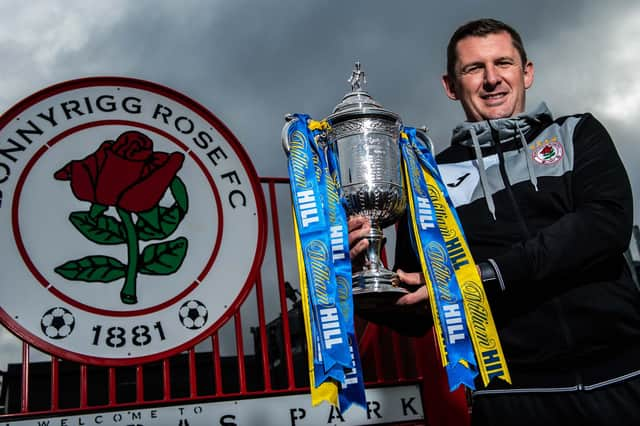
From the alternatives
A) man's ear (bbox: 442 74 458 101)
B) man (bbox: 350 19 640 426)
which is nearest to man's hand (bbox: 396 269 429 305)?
man (bbox: 350 19 640 426)

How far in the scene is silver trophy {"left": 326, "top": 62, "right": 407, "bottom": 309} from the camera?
1.63 meters

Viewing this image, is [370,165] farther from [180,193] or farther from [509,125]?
[180,193]

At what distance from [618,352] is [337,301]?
585 millimetres

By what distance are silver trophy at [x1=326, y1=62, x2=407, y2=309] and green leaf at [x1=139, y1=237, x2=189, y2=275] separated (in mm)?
1448

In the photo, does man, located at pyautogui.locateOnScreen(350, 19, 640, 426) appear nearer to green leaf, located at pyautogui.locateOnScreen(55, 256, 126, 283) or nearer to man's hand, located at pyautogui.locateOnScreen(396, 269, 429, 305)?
man's hand, located at pyautogui.locateOnScreen(396, 269, 429, 305)

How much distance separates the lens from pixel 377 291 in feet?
4.66

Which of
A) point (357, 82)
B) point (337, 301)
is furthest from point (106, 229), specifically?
point (337, 301)

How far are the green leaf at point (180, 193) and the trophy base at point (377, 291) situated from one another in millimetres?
1729

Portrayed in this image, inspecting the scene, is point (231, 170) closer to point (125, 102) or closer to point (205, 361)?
point (125, 102)

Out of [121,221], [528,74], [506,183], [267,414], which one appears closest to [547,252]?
[506,183]

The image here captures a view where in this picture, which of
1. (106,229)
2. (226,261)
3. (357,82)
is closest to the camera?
(357,82)

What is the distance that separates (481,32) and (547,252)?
67 centimetres

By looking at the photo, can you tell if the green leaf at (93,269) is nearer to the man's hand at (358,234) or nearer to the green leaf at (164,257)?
the green leaf at (164,257)

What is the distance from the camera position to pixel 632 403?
1.19 meters
